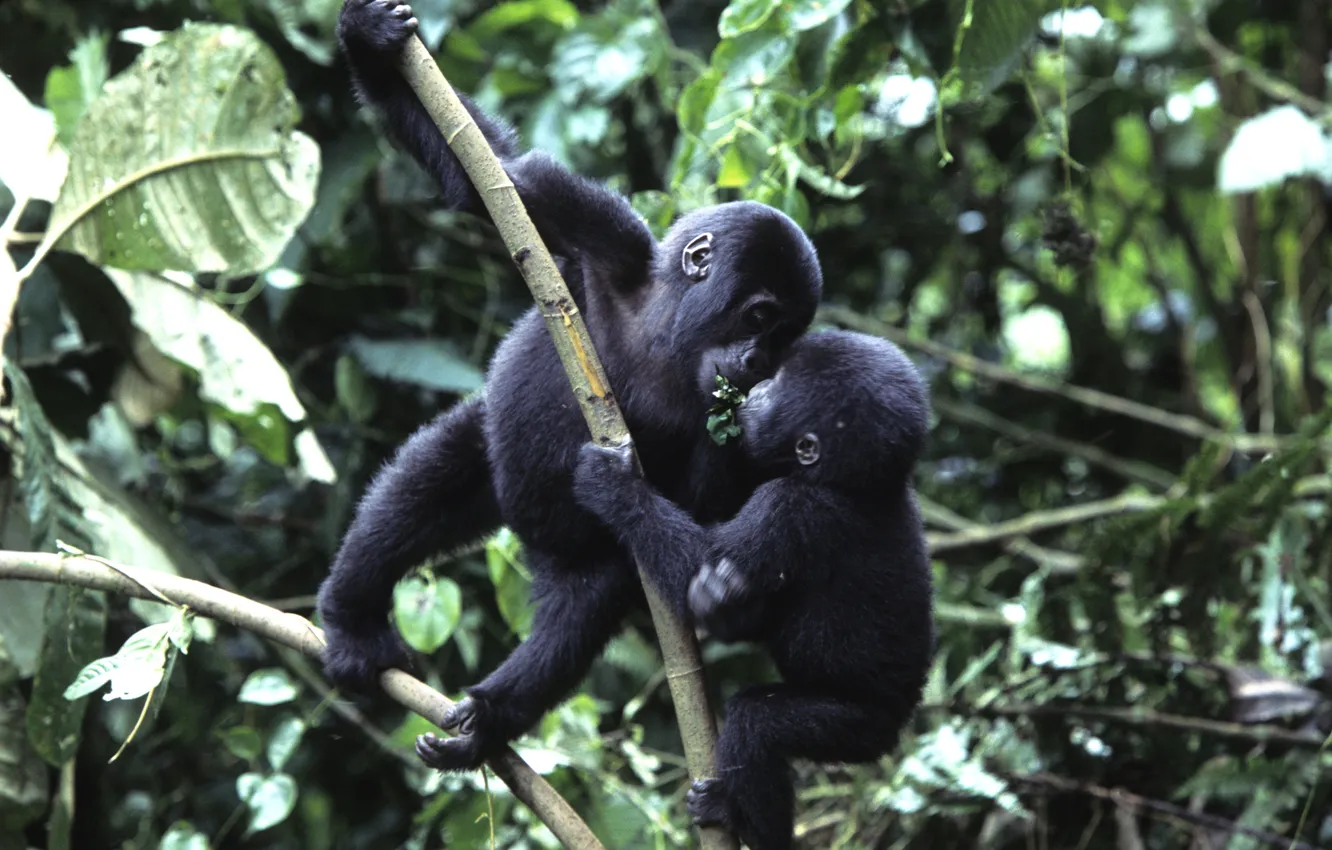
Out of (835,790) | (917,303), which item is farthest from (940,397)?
(835,790)

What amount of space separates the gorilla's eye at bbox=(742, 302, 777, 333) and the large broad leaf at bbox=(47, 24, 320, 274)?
5.28ft

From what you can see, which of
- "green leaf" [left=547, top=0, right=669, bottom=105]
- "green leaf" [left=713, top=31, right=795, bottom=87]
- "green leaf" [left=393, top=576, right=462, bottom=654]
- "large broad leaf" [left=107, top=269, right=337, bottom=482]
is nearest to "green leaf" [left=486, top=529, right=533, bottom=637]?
"green leaf" [left=393, top=576, right=462, bottom=654]

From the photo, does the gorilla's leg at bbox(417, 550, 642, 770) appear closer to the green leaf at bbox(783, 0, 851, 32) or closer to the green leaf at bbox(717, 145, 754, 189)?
the green leaf at bbox(717, 145, 754, 189)

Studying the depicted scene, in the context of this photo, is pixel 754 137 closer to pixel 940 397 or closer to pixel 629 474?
pixel 629 474

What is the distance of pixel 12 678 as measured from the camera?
3.82 metres

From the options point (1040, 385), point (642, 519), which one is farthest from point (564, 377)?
point (1040, 385)

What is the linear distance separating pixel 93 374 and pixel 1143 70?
539 cm

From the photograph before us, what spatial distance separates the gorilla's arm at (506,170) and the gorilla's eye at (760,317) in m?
0.33

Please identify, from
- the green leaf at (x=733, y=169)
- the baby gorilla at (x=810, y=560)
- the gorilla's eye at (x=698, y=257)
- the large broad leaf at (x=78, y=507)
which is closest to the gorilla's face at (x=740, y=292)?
the gorilla's eye at (x=698, y=257)

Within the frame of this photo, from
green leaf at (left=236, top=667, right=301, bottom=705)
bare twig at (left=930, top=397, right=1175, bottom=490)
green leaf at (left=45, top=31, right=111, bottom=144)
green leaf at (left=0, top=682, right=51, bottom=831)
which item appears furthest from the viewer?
bare twig at (left=930, top=397, right=1175, bottom=490)

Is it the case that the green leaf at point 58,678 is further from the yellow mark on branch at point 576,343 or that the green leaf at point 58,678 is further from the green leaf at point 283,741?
the yellow mark on branch at point 576,343

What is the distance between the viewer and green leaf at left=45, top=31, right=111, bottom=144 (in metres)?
4.84

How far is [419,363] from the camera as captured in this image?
17.2ft

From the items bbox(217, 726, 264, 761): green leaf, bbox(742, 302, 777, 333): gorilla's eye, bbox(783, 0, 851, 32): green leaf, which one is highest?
bbox(783, 0, 851, 32): green leaf
